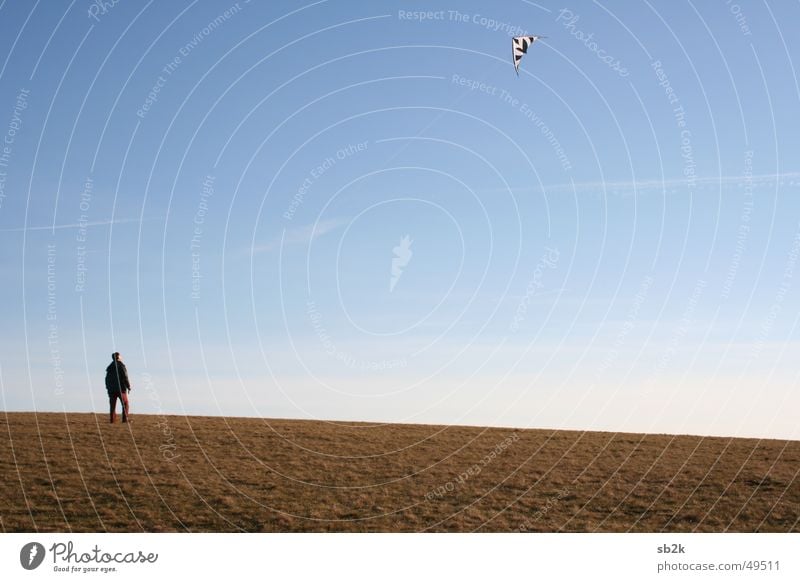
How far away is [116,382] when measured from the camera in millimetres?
32844

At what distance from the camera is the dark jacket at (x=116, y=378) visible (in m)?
32.7

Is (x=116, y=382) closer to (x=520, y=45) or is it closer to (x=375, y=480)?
(x=375, y=480)

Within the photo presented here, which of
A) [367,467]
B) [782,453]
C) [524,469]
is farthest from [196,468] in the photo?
[782,453]

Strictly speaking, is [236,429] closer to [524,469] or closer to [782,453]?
[524,469]

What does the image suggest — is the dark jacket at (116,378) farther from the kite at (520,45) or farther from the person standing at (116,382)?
the kite at (520,45)

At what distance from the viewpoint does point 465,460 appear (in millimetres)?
29641

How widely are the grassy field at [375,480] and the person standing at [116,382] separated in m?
1.10
